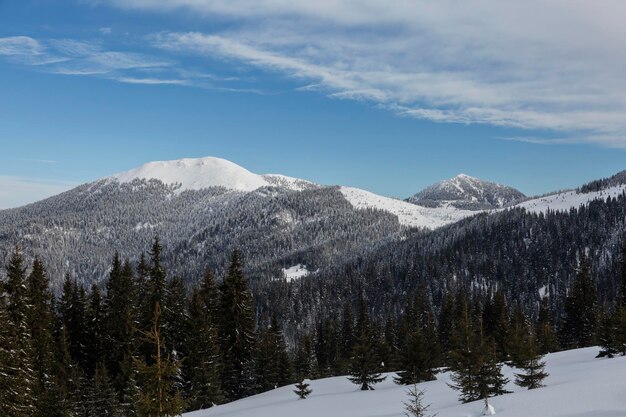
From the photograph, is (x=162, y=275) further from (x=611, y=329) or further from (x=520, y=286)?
(x=520, y=286)

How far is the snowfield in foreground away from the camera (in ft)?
65.5

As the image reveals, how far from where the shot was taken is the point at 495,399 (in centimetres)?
2564

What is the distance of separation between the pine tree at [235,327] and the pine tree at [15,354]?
18380 mm

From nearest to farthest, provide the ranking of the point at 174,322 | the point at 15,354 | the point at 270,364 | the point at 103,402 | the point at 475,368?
the point at 15,354 < the point at 475,368 < the point at 103,402 < the point at 174,322 < the point at 270,364

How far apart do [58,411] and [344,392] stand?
69.0 ft

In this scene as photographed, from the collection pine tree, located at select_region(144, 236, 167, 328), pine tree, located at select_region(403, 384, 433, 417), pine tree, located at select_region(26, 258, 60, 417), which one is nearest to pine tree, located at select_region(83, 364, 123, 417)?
pine tree, located at select_region(26, 258, 60, 417)

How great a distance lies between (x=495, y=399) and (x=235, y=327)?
90.6ft

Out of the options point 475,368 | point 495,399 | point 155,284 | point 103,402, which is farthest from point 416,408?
point 155,284

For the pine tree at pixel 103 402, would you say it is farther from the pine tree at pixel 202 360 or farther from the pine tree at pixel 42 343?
the pine tree at pixel 202 360

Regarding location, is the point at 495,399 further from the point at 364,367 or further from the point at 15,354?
the point at 15,354

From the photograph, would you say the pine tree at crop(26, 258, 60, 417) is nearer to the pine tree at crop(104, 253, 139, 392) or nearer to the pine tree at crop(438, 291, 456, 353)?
the pine tree at crop(104, 253, 139, 392)

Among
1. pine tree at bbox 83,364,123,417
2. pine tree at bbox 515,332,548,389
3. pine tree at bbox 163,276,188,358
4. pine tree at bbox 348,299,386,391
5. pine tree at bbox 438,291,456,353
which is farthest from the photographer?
pine tree at bbox 438,291,456,353

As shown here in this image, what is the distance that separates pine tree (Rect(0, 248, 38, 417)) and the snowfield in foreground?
1239 cm

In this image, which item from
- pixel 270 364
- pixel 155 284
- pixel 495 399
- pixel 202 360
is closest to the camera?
pixel 495 399
